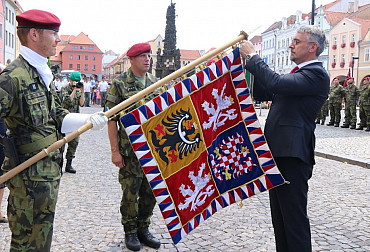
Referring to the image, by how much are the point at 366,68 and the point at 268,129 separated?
59861mm

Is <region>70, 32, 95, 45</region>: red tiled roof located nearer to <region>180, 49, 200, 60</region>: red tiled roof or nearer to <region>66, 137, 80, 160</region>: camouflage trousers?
<region>180, 49, 200, 60</region>: red tiled roof

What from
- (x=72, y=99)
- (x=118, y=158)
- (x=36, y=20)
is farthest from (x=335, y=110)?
(x=36, y=20)

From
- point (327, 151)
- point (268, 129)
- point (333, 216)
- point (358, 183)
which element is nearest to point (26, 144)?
point (268, 129)

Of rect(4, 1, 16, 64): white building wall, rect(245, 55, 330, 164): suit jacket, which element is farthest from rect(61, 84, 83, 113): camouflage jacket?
rect(4, 1, 16, 64): white building wall

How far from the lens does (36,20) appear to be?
2760mm

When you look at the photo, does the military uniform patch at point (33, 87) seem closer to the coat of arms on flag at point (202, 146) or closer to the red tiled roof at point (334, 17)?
the coat of arms on flag at point (202, 146)

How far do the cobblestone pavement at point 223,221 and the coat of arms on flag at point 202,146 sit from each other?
2.96 feet

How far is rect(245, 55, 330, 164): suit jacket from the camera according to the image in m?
3.28

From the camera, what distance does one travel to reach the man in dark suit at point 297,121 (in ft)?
10.9

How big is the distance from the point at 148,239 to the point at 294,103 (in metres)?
2.14

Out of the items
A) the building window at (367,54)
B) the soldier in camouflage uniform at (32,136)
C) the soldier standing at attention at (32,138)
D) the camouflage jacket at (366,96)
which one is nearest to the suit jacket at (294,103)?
the soldier standing at attention at (32,138)

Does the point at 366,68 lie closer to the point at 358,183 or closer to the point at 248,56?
the point at 358,183

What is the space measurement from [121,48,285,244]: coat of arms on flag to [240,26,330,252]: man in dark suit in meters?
0.14

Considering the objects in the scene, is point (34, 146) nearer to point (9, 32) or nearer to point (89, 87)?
point (89, 87)
